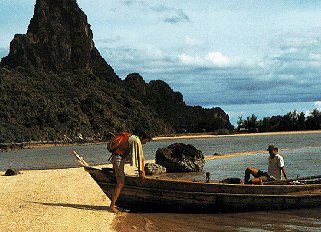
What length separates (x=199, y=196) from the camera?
14.0 metres

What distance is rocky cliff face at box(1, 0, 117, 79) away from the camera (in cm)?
14838

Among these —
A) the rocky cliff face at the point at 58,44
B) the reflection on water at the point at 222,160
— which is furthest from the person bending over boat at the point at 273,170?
the rocky cliff face at the point at 58,44

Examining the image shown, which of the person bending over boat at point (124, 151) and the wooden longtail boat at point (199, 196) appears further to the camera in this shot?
the wooden longtail boat at point (199, 196)

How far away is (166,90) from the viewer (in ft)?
610

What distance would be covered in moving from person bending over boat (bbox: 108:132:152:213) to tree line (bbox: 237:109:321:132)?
145282mm

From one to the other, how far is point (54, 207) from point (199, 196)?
406 cm

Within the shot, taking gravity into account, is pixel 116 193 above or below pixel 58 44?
below

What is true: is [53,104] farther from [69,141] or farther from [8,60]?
[8,60]

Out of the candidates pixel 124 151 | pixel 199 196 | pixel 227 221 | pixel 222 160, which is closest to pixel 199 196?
pixel 199 196

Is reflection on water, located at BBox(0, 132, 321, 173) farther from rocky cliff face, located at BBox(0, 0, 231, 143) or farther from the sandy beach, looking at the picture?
rocky cliff face, located at BBox(0, 0, 231, 143)

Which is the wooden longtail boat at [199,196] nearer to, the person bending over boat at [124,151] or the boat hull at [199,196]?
the boat hull at [199,196]

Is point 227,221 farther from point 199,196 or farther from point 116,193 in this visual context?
point 116,193

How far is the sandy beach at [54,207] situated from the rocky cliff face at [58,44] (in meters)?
130

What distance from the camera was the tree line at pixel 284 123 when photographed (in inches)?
5979
